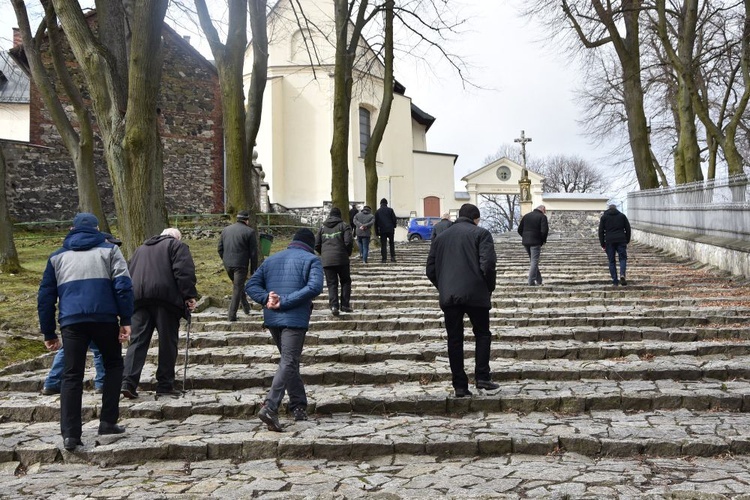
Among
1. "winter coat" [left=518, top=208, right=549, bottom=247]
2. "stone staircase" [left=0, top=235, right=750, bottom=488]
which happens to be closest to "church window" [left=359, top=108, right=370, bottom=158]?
"winter coat" [left=518, top=208, right=549, bottom=247]

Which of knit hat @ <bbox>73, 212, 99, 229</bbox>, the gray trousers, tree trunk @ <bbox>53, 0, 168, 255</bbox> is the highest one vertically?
tree trunk @ <bbox>53, 0, 168, 255</bbox>

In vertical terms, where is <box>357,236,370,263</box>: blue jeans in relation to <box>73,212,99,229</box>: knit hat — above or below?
below

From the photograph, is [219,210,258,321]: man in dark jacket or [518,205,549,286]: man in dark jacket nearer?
[219,210,258,321]: man in dark jacket

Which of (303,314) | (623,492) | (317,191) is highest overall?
(317,191)

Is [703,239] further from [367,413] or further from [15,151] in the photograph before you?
[15,151]

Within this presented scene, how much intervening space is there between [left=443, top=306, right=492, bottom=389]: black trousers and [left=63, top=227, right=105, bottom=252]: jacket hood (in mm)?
3291

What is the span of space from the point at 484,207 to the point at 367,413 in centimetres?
6574

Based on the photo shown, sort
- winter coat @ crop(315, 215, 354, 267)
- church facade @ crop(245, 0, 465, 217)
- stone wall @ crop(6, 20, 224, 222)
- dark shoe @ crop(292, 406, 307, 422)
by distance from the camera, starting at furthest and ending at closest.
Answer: church facade @ crop(245, 0, 465, 217) → stone wall @ crop(6, 20, 224, 222) → winter coat @ crop(315, 215, 354, 267) → dark shoe @ crop(292, 406, 307, 422)

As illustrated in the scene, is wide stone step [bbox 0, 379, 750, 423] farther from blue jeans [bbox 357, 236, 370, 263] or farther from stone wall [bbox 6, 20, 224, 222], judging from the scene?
stone wall [bbox 6, 20, 224, 222]

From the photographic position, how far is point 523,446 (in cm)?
640

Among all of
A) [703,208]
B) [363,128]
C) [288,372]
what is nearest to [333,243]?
[288,372]

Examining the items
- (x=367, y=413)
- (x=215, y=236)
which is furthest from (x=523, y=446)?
(x=215, y=236)

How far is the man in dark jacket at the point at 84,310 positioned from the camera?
6.55m

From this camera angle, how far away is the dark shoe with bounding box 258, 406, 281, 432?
6875 mm
